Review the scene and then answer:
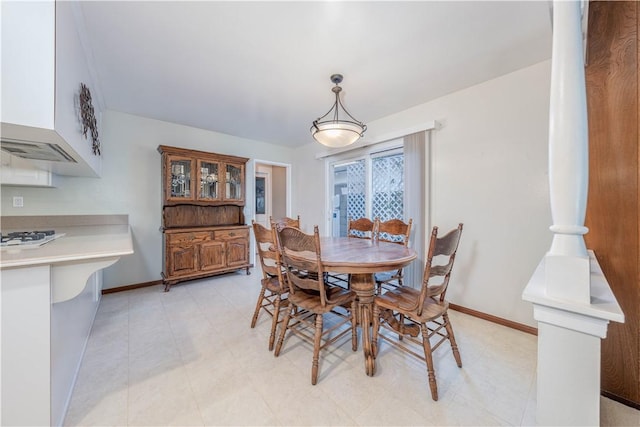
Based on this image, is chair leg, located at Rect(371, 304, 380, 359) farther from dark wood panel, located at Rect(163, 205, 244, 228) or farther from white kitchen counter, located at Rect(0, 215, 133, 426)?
dark wood panel, located at Rect(163, 205, 244, 228)

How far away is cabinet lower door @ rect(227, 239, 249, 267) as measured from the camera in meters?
3.64

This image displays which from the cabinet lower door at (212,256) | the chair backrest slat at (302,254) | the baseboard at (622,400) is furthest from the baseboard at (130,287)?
the baseboard at (622,400)

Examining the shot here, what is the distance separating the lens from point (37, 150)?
1.55 m

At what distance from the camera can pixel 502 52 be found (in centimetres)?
195

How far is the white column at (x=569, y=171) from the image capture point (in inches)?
26.1

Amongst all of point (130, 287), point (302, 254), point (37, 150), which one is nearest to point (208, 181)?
point (130, 287)

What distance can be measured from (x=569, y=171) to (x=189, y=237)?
3.62m

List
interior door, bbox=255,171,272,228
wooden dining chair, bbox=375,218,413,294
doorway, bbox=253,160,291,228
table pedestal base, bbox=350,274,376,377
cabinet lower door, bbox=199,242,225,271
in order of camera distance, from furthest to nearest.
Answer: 1. interior door, bbox=255,171,272,228
2. doorway, bbox=253,160,291,228
3. cabinet lower door, bbox=199,242,225,271
4. wooden dining chair, bbox=375,218,413,294
5. table pedestal base, bbox=350,274,376,377

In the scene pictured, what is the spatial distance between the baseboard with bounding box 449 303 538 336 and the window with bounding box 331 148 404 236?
1.20m

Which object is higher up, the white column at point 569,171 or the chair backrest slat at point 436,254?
the white column at point 569,171

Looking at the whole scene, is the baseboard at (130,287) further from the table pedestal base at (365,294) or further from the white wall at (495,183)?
the white wall at (495,183)

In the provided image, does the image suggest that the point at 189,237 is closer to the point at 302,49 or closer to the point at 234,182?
the point at 234,182

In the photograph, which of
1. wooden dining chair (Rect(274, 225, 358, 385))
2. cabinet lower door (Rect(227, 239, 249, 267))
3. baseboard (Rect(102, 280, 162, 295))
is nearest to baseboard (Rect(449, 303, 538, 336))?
wooden dining chair (Rect(274, 225, 358, 385))

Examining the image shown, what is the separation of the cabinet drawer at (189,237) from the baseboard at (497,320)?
323cm
